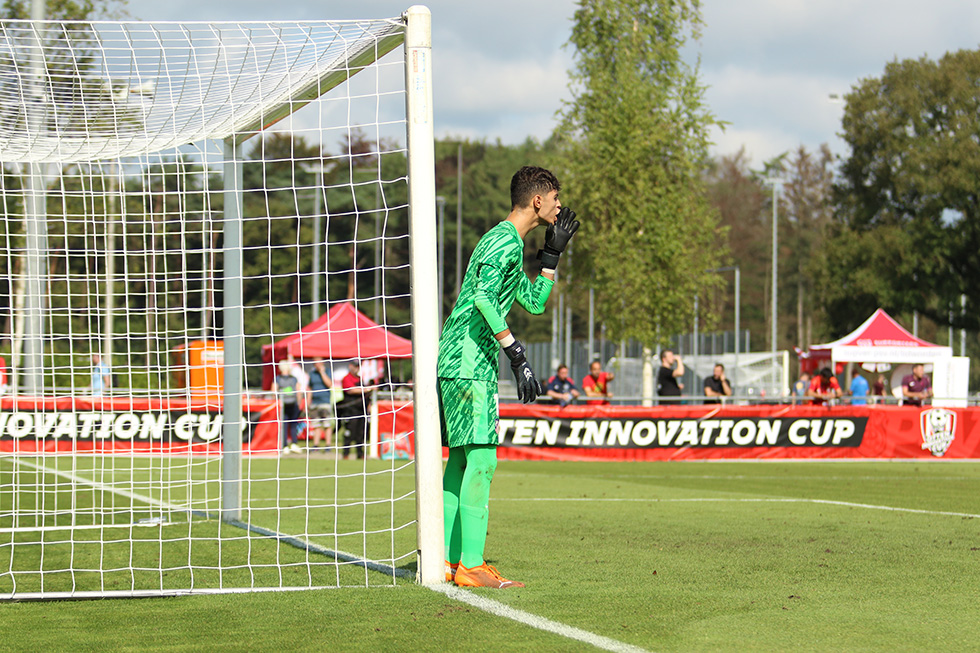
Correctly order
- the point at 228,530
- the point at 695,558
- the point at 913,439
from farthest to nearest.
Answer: the point at 913,439, the point at 228,530, the point at 695,558

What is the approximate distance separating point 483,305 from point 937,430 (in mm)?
17319

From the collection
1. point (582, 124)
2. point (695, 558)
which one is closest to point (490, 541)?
point (695, 558)

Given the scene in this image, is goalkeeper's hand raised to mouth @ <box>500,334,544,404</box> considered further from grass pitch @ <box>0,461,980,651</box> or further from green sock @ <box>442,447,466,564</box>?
grass pitch @ <box>0,461,980,651</box>

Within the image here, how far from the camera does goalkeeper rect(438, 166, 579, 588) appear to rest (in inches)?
209

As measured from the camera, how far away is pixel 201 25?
582cm

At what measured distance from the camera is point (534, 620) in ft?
14.5

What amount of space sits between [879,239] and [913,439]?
27.9 m

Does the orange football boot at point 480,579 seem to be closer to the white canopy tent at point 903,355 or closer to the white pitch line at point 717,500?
the white pitch line at point 717,500

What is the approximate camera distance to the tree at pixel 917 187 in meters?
44.2

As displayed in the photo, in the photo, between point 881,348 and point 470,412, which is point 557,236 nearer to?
point 470,412

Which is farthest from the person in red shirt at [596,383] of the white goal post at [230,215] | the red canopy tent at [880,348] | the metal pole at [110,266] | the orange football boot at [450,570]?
the orange football boot at [450,570]

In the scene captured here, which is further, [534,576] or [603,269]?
[603,269]

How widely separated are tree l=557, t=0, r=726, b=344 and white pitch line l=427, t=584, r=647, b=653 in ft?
79.5

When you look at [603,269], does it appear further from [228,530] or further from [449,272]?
[449,272]
